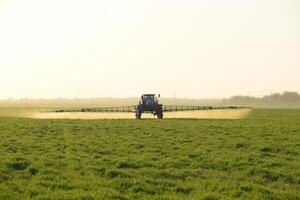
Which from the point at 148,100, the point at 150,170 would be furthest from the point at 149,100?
the point at 150,170

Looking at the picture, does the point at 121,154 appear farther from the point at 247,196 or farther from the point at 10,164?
the point at 247,196

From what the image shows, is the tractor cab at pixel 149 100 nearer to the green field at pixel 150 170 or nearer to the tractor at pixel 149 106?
the tractor at pixel 149 106

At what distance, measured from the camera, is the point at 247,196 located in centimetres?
1103

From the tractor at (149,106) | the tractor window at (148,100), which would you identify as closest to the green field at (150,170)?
the tractor at (149,106)

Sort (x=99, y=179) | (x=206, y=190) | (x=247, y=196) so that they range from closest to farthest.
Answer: (x=247, y=196)
(x=206, y=190)
(x=99, y=179)

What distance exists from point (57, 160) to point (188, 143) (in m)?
8.42

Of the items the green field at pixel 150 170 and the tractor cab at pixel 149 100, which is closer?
the green field at pixel 150 170

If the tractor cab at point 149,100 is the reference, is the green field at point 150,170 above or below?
below

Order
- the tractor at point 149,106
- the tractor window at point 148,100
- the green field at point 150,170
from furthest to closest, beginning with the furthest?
1. the tractor window at point 148,100
2. the tractor at point 149,106
3. the green field at point 150,170

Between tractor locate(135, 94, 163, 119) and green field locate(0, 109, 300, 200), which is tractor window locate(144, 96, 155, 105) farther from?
green field locate(0, 109, 300, 200)

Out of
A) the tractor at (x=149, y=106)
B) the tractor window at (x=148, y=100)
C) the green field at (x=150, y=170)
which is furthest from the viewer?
the tractor window at (x=148, y=100)

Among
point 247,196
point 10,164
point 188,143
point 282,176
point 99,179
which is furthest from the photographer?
point 188,143

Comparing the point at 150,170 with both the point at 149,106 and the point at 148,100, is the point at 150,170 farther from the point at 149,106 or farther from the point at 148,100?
the point at 148,100

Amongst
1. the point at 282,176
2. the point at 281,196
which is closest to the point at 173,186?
the point at 281,196
